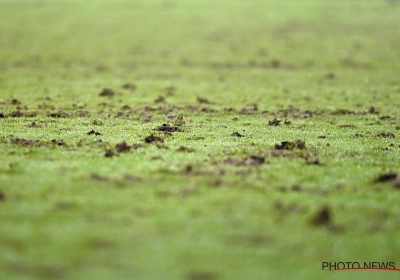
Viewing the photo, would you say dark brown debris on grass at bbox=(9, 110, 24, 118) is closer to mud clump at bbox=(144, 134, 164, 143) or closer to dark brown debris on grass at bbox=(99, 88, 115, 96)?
dark brown debris on grass at bbox=(99, 88, 115, 96)

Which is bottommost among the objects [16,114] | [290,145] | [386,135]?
[290,145]

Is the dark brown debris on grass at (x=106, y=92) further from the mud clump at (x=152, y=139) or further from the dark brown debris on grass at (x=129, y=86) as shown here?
the mud clump at (x=152, y=139)

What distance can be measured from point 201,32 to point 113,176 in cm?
6508

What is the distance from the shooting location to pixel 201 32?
77250 millimetres

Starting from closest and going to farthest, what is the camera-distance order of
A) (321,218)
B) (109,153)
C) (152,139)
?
(321,218) → (109,153) → (152,139)

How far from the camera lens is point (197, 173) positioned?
15.6 metres

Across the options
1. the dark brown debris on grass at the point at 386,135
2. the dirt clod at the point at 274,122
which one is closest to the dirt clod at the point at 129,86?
the dirt clod at the point at 274,122

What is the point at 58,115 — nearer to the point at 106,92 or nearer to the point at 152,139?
the point at 106,92

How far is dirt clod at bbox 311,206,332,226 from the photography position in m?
12.0

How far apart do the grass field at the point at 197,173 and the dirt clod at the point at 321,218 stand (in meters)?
0.03

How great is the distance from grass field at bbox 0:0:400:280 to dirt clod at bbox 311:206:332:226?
0.03 meters

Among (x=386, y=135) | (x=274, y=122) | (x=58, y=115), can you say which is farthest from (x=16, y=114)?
(x=386, y=135)

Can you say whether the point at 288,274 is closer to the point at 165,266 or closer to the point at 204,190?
the point at 165,266

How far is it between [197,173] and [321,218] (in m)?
4.80
